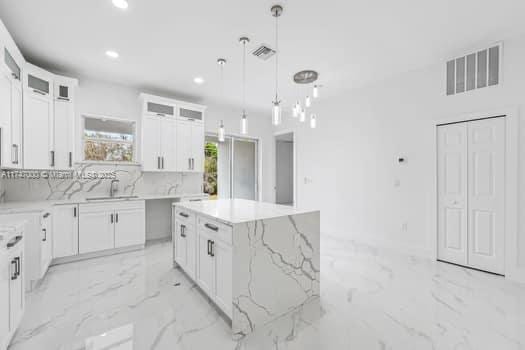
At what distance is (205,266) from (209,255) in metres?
0.17

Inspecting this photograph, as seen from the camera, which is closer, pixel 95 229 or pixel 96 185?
pixel 95 229

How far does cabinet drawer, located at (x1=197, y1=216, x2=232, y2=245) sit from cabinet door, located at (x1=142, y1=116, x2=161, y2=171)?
7.38 ft

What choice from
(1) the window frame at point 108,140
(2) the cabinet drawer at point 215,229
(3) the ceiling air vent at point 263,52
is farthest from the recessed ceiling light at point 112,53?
(2) the cabinet drawer at point 215,229

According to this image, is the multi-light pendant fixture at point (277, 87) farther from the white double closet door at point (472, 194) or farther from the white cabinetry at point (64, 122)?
the white cabinetry at point (64, 122)

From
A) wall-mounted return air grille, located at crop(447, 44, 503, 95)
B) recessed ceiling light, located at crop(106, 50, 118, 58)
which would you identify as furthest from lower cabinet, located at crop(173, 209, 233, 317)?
wall-mounted return air grille, located at crop(447, 44, 503, 95)

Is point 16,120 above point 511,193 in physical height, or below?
above

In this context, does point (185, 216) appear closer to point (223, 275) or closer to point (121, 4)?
point (223, 275)

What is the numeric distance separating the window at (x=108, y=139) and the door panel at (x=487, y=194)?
17.2 ft

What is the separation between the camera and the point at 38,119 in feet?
10.1

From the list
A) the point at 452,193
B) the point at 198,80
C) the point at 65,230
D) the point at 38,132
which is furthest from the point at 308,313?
the point at 38,132

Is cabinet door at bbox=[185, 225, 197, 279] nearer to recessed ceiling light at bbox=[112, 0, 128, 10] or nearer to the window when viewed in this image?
recessed ceiling light at bbox=[112, 0, 128, 10]

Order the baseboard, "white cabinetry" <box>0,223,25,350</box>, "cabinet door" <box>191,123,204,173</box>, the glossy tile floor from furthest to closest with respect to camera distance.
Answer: "cabinet door" <box>191,123,204,173</box> < the baseboard < the glossy tile floor < "white cabinetry" <box>0,223,25,350</box>

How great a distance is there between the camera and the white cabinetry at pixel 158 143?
13.3ft

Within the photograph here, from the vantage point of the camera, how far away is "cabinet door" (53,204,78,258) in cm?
313
